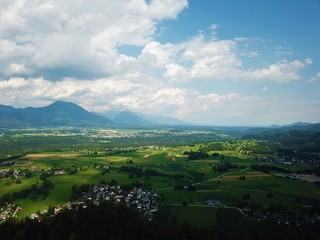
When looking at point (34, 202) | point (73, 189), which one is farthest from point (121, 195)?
point (34, 202)

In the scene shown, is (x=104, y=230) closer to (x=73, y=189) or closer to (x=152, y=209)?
(x=152, y=209)

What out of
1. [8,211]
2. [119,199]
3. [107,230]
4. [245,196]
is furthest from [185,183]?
[8,211]

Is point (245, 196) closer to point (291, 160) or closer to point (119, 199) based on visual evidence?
point (119, 199)

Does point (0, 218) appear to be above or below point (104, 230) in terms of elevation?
below

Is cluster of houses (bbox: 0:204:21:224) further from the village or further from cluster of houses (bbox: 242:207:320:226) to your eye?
cluster of houses (bbox: 242:207:320:226)

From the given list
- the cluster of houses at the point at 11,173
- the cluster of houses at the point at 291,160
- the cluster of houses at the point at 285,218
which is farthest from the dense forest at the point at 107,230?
the cluster of houses at the point at 291,160
